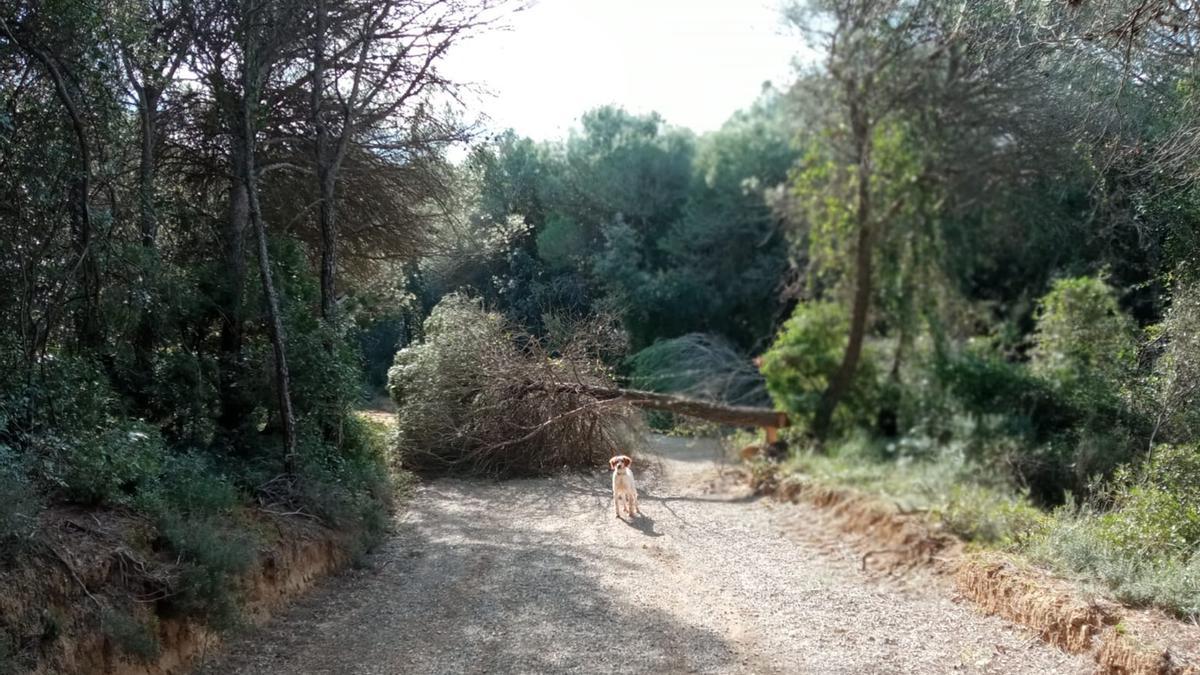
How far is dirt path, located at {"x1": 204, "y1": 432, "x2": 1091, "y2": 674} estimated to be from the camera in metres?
6.33

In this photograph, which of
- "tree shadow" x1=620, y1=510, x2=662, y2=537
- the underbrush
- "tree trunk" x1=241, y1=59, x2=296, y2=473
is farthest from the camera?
"tree shadow" x1=620, y1=510, x2=662, y2=537

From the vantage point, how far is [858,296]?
1623 centimetres

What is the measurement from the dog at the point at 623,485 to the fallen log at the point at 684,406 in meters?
0.79

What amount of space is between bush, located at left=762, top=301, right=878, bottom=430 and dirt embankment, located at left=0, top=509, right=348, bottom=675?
11.6 m

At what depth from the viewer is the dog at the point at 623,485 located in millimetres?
9570

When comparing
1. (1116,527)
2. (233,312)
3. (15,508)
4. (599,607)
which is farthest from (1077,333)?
(15,508)

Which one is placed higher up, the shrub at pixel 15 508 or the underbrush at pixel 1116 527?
the shrub at pixel 15 508

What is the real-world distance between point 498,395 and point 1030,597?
210 inches

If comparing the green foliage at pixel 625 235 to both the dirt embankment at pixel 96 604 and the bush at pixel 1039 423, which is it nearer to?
the dirt embankment at pixel 96 604

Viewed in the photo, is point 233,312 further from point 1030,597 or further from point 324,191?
point 1030,597

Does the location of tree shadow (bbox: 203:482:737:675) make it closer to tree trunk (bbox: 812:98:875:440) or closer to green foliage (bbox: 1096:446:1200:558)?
green foliage (bbox: 1096:446:1200:558)

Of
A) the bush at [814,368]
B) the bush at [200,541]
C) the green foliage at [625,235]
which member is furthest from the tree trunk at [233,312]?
the bush at [814,368]

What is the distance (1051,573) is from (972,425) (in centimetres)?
641

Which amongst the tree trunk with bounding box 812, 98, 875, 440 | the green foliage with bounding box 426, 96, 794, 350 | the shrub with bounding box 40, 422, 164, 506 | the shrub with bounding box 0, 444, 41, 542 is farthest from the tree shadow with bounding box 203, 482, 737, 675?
the tree trunk with bounding box 812, 98, 875, 440
